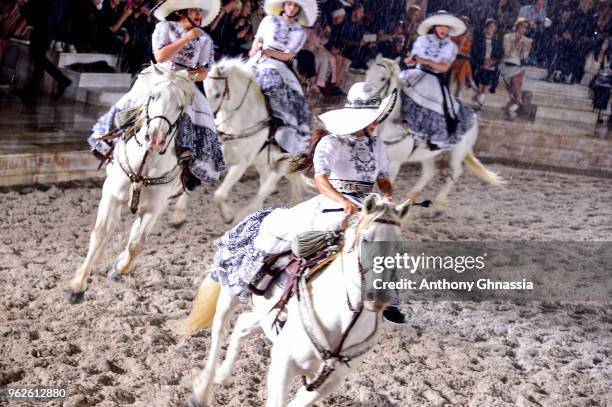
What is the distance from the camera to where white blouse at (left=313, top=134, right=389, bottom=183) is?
15.0ft

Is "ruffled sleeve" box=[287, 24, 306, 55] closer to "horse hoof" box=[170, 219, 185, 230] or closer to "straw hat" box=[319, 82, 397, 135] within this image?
"horse hoof" box=[170, 219, 185, 230]

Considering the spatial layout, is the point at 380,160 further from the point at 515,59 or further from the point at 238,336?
the point at 515,59

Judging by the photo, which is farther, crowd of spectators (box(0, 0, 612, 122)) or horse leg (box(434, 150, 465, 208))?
crowd of spectators (box(0, 0, 612, 122))

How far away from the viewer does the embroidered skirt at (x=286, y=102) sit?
26.7ft

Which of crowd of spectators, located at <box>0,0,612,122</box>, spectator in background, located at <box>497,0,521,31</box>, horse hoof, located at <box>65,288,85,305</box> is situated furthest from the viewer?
spectator in background, located at <box>497,0,521,31</box>

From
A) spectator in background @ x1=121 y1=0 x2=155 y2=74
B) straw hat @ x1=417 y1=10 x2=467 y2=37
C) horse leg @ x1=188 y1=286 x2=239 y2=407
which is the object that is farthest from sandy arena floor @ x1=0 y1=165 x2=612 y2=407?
spectator in background @ x1=121 y1=0 x2=155 y2=74

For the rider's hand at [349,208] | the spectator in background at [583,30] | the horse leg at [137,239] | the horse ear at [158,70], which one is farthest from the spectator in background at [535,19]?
the rider's hand at [349,208]

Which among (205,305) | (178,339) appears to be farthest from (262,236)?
(178,339)

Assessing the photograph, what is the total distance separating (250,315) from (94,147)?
258cm

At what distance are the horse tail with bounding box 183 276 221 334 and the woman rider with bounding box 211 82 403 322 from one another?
0.51 feet

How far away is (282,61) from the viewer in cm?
838

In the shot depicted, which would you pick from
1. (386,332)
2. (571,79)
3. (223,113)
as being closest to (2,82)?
(223,113)

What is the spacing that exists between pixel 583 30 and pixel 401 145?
11.0 metres

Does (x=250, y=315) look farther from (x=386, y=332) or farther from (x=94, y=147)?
(x=94, y=147)
